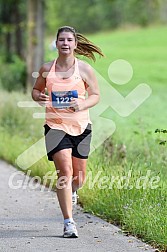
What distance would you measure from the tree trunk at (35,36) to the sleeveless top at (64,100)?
15.3 metres

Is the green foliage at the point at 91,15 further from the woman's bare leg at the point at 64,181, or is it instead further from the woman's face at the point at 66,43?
the woman's bare leg at the point at 64,181

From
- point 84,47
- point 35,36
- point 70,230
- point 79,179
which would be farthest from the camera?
point 35,36

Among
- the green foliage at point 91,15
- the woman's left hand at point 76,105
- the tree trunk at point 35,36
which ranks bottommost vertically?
the woman's left hand at point 76,105

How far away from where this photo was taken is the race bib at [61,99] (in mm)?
7801

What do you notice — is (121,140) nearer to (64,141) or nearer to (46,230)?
(46,230)

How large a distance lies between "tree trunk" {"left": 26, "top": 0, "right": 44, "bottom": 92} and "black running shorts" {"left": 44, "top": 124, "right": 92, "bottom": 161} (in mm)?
15216

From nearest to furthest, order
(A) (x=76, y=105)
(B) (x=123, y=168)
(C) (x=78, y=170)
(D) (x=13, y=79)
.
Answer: (A) (x=76, y=105)
(C) (x=78, y=170)
(B) (x=123, y=168)
(D) (x=13, y=79)

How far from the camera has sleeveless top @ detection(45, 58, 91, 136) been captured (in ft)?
25.7

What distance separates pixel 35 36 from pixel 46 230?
1567 centimetres

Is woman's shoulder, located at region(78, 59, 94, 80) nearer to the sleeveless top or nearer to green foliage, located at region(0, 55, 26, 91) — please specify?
the sleeveless top

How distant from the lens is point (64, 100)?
307 inches

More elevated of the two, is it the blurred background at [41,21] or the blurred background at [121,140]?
the blurred background at [41,21]

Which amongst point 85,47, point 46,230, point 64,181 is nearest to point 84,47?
point 85,47

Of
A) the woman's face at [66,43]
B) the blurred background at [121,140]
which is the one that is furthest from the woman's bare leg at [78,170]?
the woman's face at [66,43]
